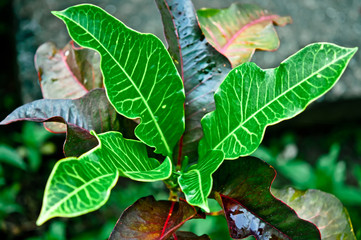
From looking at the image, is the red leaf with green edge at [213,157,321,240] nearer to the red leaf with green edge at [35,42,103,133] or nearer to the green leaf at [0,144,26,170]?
the red leaf with green edge at [35,42,103,133]

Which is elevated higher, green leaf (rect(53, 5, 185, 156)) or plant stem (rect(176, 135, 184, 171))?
green leaf (rect(53, 5, 185, 156))

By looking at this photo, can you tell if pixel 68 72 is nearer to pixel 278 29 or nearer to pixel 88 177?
pixel 88 177

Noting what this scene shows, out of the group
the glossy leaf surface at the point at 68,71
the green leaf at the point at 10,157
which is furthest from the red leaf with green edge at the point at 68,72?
the green leaf at the point at 10,157

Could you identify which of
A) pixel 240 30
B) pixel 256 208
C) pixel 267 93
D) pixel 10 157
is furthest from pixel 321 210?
pixel 10 157

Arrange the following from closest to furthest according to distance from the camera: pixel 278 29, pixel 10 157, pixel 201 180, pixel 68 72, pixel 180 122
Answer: pixel 201 180, pixel 180 122, pixel 68 72, pixel 10 157, pixel 278 29

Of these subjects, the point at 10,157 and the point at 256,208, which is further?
the point at 10,157

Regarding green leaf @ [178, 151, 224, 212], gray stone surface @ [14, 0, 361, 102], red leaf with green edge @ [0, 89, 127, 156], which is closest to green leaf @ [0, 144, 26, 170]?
gray stone surface @ [14, 0, 361, 102]
